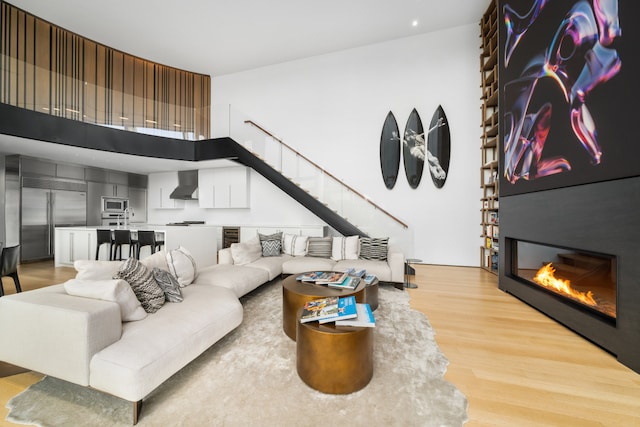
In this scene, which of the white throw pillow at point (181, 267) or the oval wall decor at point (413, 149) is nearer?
the white throw pillow at point (181, 267)

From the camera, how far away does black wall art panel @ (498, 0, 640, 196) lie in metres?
1.97

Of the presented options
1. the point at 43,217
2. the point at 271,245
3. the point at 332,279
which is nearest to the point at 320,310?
the point at 332,279

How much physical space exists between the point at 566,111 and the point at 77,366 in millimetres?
4533

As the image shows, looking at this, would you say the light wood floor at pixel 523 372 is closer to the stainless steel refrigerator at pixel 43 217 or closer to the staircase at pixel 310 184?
the staircase at pixel 310 184

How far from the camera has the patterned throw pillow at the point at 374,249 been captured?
4.16m

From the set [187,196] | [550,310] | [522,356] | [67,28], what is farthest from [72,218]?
[550,310]

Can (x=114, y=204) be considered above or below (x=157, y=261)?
above

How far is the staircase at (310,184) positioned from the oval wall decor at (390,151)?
89 cm

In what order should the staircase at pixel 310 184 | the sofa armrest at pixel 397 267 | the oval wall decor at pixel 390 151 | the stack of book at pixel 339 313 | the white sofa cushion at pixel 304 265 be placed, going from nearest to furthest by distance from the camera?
the stack of book at pixel 339 313 → the sofa armrest at pixel 397 267 → the white sofa cushion at pixel 304 265 → the staircase at pixel 310 184 → the oval wall decor at pixel 390 151

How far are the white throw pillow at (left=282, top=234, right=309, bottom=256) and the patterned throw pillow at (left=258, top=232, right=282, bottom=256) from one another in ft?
0.38

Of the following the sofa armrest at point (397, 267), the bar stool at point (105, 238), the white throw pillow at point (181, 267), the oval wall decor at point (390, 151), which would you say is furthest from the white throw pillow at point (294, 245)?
the bar stool at point (105, 238)

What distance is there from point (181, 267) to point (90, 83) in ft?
21.3

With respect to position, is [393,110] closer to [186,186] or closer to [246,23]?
[246,23]

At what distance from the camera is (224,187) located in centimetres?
736
